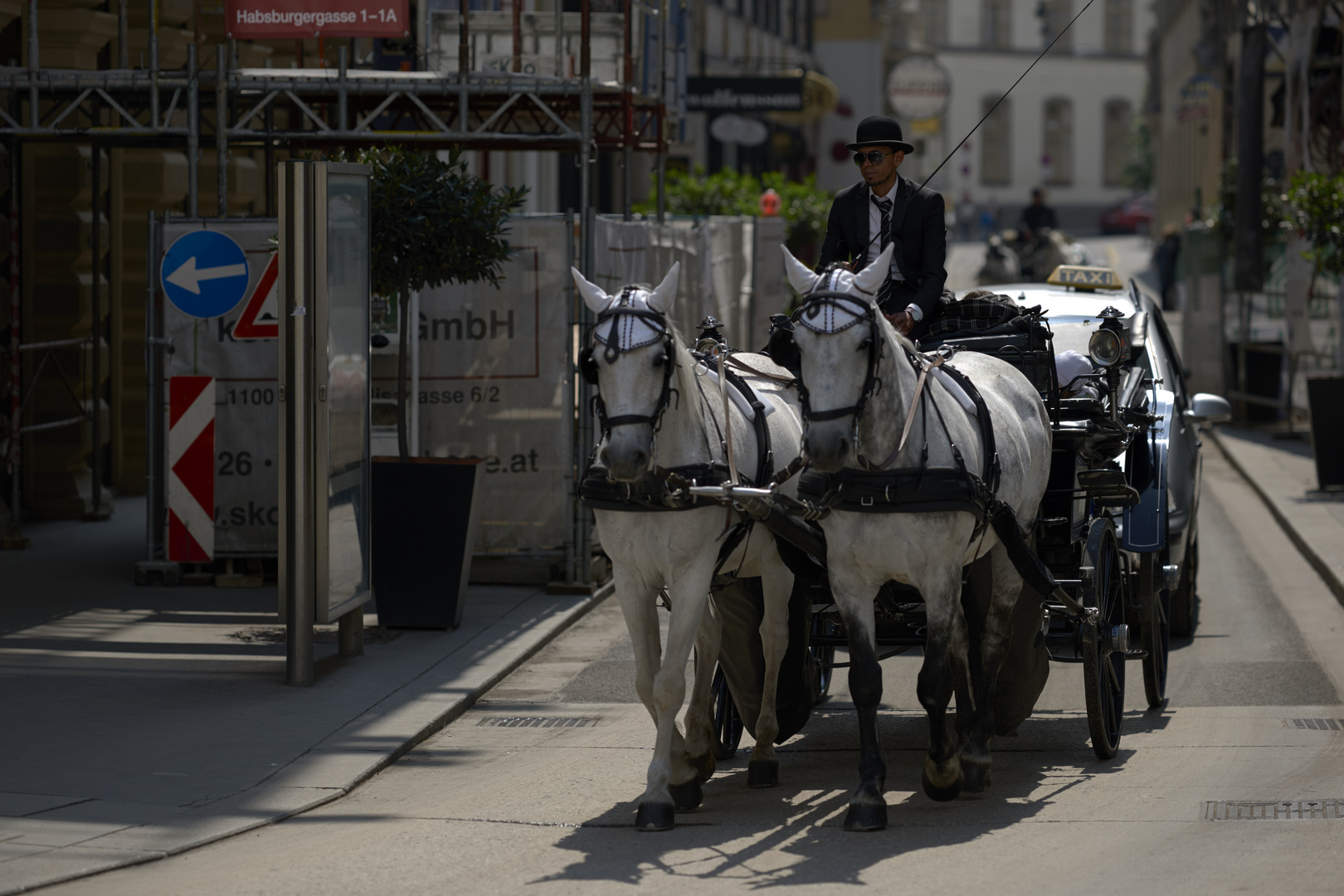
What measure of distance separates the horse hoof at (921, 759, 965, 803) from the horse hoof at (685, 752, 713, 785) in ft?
2.81

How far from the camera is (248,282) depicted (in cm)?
1084

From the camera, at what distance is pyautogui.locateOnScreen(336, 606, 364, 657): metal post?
9961mm

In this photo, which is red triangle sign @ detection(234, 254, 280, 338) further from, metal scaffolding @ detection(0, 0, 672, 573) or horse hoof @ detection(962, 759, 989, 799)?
horse hoof @ detection(962, 759, 989, 799)

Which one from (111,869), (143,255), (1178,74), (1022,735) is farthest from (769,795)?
(1178,74)

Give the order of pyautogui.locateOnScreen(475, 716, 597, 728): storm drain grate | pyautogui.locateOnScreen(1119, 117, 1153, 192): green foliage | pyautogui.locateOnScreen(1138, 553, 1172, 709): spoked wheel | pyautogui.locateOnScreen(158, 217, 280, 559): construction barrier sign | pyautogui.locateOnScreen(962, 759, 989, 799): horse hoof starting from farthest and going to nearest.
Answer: pyautogui.locateOnScreen(1119, 117, 1153, 192): green foliage → pyautogui.locateOnScreen(158, 217, 280, 559): construction barrier sign → pyautogui.locateOnScreen(475, 716, 597, 728): storm drain grate → pyautogui.locateOnScreen(1138, 553, 1172, 709): spoked wheel → pyautogui.locateOnScreen(962, 759, 989, 799): horse hoof

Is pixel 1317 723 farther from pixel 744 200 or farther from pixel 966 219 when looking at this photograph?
pixel 966 219

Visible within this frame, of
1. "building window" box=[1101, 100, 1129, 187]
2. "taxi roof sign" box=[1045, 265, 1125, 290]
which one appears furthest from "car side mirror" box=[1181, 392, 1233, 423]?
"building window" box=[1101, 100, 1129, 187]

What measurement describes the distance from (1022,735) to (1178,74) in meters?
54.3

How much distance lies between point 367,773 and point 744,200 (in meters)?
17.9

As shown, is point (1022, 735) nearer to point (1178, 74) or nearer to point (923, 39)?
point (1178, 74)

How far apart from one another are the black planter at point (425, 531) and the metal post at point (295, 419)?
1510mm

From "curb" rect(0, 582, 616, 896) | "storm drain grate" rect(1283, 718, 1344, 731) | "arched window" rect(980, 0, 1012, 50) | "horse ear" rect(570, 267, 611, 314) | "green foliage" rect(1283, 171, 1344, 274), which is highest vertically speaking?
"arched window" rect(980, 0, 1012, 50)

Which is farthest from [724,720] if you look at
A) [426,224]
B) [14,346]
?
[14,346]

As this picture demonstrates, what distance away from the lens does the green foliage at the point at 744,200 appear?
24.8 m
